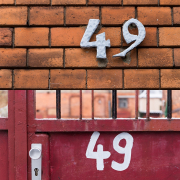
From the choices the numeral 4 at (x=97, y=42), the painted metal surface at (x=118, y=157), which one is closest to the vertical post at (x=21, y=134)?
the painted metal surface at (x=118, y=157)

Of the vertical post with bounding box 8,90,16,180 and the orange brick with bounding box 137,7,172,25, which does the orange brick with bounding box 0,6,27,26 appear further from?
the vertical post with bounding box 8,90,16,180

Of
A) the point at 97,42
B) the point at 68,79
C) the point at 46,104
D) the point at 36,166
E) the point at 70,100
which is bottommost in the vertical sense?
the point at 36,166

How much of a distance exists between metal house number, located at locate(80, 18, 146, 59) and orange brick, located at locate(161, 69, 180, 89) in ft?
0.92

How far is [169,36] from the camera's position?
1.24 meters

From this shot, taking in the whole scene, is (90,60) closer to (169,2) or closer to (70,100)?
(169,2)

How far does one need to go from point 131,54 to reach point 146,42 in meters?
0.13

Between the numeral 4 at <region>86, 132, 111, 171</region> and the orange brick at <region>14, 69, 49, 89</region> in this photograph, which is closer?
the orange brick at <region>14, 69, 49, 89</region>

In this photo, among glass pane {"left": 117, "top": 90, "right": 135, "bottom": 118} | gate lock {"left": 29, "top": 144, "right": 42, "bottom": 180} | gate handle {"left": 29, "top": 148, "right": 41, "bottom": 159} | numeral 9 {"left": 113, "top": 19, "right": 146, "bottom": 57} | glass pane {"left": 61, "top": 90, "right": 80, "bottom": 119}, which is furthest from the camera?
glass pane {"left": 117, "top": 90, "right": 135, "bottom": 118}

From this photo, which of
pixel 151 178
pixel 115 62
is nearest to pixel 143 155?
pixel 151 178

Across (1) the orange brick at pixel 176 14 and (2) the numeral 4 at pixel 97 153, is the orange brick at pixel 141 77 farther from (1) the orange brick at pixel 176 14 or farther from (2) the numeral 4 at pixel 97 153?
(2) the numeral 4 at pixel 97 153

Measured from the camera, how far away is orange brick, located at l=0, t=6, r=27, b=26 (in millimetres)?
1228

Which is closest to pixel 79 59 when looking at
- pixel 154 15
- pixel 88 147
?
pixel 154 15

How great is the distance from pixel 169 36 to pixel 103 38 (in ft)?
1.45

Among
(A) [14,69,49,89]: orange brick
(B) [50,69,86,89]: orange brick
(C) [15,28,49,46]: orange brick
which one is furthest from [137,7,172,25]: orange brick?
(A) [14,69,49,89]: orange brick
